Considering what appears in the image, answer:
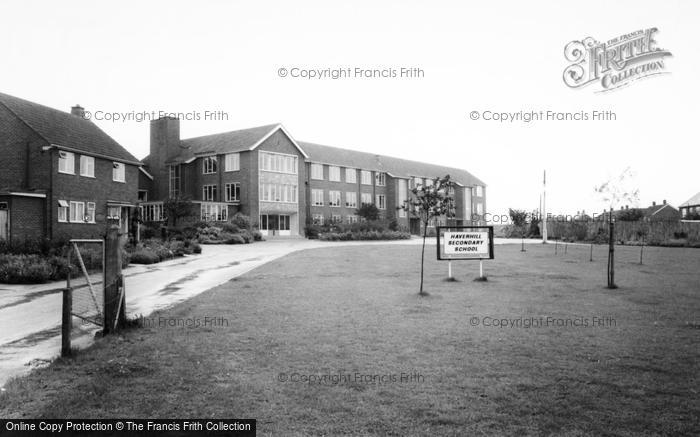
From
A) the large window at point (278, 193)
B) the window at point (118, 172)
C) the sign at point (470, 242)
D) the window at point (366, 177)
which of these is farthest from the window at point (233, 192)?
the sign at point (470, 242)

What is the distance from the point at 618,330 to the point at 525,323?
1.59 meters

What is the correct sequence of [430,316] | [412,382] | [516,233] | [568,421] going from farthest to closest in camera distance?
[516,233]
[430,316]
[412,382]
[568,421]

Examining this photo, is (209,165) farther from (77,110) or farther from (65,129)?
(65,129)

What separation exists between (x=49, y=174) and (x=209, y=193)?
68.8 ft

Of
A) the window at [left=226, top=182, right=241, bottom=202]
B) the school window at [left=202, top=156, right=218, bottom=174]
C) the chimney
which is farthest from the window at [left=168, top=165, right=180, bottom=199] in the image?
the chimney

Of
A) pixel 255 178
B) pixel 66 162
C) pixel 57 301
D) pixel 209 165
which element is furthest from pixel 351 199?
pixel 57 301

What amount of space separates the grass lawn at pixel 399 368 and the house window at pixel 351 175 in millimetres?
51101

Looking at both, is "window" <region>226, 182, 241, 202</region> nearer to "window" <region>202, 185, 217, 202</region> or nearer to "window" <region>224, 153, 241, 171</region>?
"window" <region>224, 153, 241, 171</region>

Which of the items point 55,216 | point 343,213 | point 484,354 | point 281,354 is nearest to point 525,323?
point 484,354

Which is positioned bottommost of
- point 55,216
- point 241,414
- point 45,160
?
point 241,414

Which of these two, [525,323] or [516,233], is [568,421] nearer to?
[525,323]

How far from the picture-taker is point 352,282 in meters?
15.9

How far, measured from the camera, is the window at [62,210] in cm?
3144

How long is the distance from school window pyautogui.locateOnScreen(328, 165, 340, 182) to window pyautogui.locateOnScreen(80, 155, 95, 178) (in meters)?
30.2
